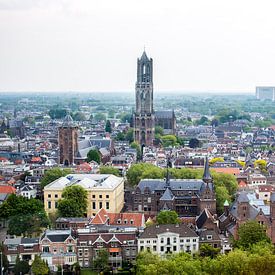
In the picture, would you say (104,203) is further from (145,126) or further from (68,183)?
→ (145,126)

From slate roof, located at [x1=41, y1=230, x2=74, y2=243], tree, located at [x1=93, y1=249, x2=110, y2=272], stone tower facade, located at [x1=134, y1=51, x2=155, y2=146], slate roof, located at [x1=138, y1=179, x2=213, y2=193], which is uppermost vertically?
stone tower facade, located at [x1=134, y1=51, x2=155, y2=146]

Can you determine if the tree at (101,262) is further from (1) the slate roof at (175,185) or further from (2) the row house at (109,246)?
(1) the slate roof at (175,185)

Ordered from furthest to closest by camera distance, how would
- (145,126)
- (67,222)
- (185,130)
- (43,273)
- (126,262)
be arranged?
(185,130)
(145,126)
(67,222)
(126,262)
(43,273)

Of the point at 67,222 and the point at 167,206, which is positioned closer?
the point at 67,222

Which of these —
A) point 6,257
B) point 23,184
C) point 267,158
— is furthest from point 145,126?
point 6,257

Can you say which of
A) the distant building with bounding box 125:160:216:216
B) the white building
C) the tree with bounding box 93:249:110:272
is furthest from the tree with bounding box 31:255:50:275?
the distant building with bounding box 125:160:216:216

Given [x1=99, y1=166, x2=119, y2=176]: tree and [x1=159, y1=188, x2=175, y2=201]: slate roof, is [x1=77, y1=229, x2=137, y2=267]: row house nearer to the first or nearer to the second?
[x1=159, y1=188, x2=175, y2=201]: slate roof

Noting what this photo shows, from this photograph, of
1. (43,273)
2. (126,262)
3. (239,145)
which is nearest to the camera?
(43,273)

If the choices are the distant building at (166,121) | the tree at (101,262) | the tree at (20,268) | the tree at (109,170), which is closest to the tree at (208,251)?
the tree at (101,262)
